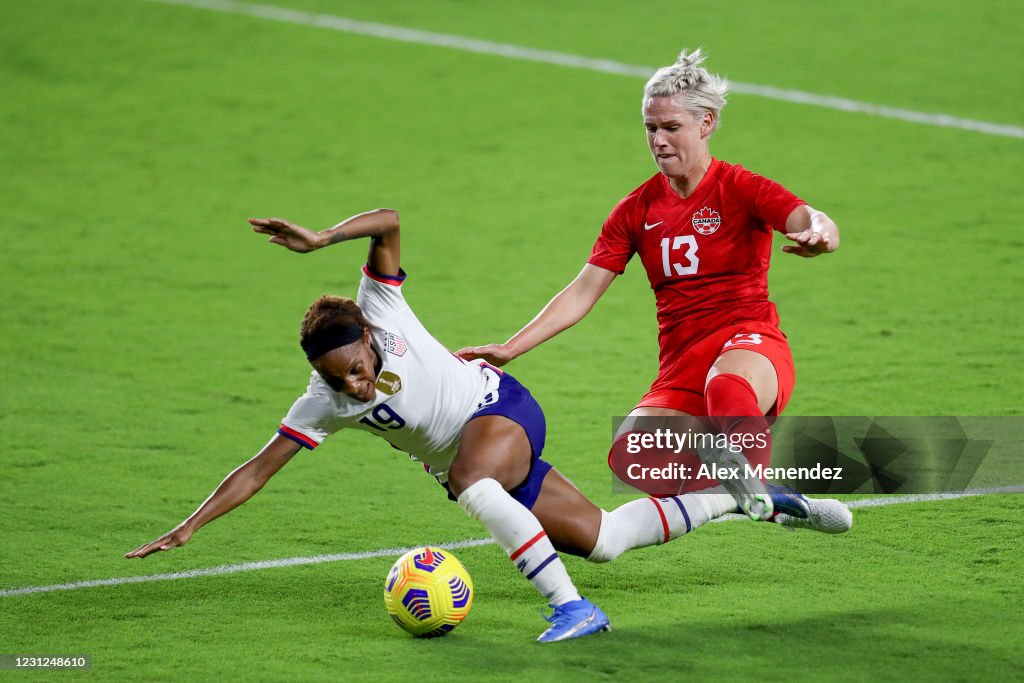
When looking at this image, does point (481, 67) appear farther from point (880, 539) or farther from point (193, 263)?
point (880, 539)

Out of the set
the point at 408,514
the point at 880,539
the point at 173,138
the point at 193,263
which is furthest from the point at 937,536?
the point at 173,138

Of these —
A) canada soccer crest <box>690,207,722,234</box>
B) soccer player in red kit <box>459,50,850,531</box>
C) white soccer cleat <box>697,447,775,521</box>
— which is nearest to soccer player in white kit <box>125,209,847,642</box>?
soccer player in red kit <box>459,50,850,531</box>

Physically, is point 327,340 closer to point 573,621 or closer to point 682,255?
point 573,621

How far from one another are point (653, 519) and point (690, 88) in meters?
1.51

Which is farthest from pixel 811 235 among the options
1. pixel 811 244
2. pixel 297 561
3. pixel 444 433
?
pixel 297 561

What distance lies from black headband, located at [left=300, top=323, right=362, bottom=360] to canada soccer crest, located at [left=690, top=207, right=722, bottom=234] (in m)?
1.36

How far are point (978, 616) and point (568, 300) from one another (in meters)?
1.81

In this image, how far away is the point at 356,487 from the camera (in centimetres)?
642

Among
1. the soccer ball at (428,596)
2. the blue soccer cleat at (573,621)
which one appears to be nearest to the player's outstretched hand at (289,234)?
Answer: the soccer ball at (428,596)

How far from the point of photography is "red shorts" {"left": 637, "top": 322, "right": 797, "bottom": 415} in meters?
4.97

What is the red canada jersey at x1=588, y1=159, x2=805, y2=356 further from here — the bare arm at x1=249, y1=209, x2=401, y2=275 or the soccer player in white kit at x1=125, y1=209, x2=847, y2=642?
the bare arm at x1=249, y1=209, x2=401, y2=275

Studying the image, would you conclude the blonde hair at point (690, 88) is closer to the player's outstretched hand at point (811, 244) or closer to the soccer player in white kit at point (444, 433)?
the player's outstretched hand at point (811, 244)

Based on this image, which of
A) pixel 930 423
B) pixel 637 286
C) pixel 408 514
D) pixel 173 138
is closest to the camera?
pixel 408 514

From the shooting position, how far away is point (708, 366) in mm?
5105
